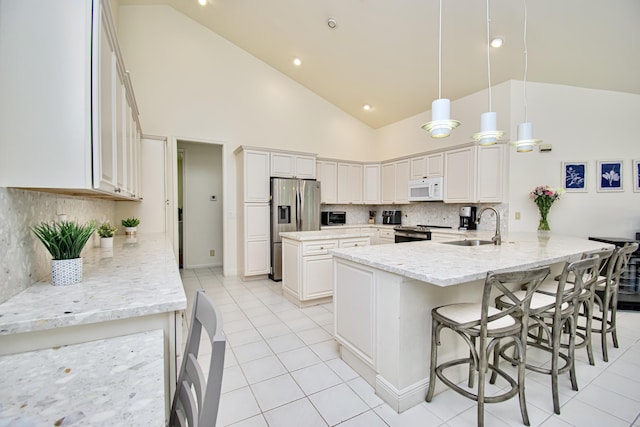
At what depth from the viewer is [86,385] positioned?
0.73 meters

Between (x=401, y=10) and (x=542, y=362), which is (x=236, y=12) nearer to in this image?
(x=401, y=10)

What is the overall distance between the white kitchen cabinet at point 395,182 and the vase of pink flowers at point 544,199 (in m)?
1.97

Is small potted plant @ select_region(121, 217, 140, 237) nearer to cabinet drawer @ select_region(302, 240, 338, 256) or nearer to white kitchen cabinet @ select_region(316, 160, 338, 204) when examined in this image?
cabinet drawer @ select_region(302, 240, 338, 256)

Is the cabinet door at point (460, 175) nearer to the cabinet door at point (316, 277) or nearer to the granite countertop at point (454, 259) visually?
the granite countertop at point (454, 259)

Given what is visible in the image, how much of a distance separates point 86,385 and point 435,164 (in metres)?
4.94

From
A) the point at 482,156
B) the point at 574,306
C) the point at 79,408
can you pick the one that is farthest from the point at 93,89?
the point at 482,156

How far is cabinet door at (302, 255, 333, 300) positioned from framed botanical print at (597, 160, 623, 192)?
380 cm

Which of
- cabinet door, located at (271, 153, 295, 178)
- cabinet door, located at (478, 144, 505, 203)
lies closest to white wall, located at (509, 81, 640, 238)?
cabinet door, located at (478, 144, 505, 203)

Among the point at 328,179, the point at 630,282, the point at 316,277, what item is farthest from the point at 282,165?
the point at 630,282

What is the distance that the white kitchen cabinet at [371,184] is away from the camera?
593cm

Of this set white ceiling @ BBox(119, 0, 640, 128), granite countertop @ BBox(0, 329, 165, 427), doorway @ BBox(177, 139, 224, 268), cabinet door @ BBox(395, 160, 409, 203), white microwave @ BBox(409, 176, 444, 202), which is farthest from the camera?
doorway @ BBox(177, 139, 224, 268)

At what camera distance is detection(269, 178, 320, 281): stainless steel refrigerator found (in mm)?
4605

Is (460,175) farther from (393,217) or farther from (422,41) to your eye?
(422,41)

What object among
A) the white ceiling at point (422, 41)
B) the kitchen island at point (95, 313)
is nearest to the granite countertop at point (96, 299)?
the kitchen island at point (95, 313)
